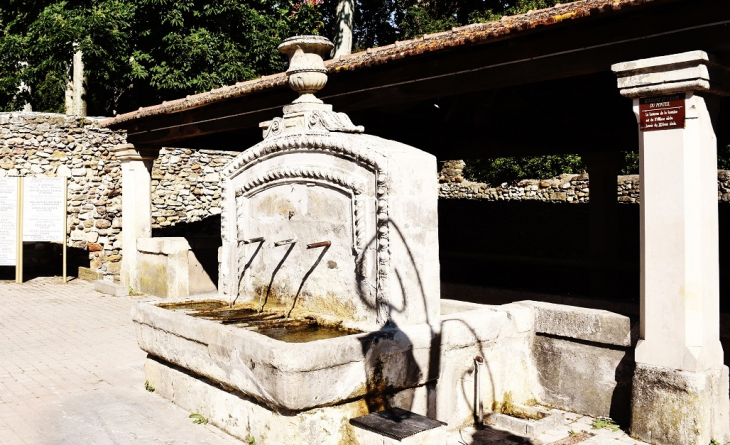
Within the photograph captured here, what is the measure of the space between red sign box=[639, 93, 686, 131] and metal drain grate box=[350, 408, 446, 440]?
102 inches

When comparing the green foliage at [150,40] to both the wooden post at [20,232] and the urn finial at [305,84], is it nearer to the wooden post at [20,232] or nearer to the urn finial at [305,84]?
the wooden post at [20,232]

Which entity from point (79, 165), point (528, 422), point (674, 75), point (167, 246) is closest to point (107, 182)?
point (79, 165)

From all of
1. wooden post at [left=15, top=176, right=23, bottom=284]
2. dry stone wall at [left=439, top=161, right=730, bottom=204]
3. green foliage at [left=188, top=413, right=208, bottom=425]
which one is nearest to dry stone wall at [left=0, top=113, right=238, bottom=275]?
wooden post at [left=15, top=176, right=23, bottom=284]

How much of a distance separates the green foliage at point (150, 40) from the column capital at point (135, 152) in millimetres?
5670

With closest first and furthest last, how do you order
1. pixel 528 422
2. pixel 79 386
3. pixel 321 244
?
pixel 528 422 → pixel 321 244 → pixel 79 386

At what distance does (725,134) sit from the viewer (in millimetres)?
9180

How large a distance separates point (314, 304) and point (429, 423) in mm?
1831

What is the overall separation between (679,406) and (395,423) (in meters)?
2.04

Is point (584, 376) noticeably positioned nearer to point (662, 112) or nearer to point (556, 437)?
point (556, 437)

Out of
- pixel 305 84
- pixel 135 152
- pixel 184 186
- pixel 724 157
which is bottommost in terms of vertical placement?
pixel 184 186

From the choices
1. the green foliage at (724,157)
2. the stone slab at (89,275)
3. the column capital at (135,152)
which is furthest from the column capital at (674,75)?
the stone slab at (89,275)

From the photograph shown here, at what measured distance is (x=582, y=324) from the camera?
535cm

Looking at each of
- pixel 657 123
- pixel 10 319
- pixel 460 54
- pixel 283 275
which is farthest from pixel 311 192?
pixel 10 319

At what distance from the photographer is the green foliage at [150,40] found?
55.1 feet
